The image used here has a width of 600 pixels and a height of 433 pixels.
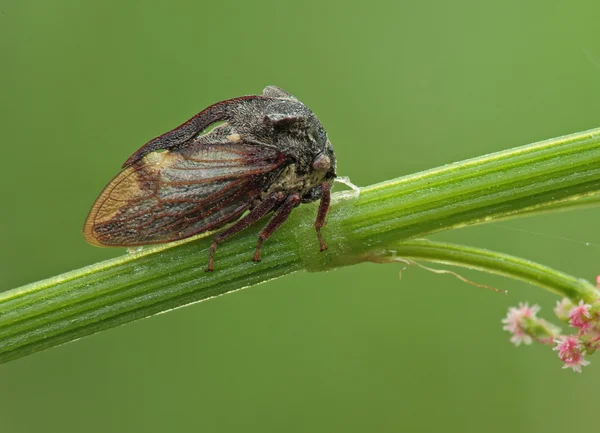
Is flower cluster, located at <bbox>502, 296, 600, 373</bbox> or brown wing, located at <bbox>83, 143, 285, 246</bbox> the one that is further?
brown wing, located at <bbox>83, 143, 285, 246</bbox>

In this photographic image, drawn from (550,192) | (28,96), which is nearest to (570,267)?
(550,192)

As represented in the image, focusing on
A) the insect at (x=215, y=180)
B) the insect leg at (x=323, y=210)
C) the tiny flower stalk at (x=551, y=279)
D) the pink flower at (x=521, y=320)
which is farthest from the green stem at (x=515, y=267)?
the insect at (x=215, y=180)

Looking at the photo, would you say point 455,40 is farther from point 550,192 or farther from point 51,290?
point 51,290

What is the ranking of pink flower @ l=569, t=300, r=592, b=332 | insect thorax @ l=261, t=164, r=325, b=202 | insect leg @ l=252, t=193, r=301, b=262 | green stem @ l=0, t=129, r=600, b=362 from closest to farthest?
pink flower @ l=569, t=300, r=592, b=332
green stem @ l=0, t=129, r=600, b=362
insect leg @ l=252, t=193, r=301, b=262
insect thorax @ l=261, t=164, r=325, b=202

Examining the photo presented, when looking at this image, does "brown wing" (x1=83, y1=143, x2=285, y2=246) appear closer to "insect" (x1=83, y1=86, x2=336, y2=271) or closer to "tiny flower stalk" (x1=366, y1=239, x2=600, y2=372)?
"insect" (x1=83, y1=86, x2=336, y2=271)

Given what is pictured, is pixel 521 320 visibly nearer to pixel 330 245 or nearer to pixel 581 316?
pixel 581 316

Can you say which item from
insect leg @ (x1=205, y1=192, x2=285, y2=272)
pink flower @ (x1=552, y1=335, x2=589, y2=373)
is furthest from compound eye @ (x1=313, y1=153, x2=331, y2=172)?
pink flower @ (x1=552, y1=335, x2=589, y2=373)
